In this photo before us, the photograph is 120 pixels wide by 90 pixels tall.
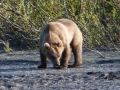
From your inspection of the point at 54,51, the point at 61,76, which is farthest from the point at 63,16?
the point at 61,76

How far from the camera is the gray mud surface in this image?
7574mm

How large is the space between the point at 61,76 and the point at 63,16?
5802 mm

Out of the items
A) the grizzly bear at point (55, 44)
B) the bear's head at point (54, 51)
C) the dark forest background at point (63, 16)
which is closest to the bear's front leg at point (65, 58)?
the grizzly bear at point (55, 44)

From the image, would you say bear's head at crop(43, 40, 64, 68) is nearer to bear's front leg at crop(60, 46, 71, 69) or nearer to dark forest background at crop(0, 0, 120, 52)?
bear's front leg at crop(60, 46, 71, 69)

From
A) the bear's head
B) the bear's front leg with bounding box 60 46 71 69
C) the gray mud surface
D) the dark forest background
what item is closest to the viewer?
the gray mud surface

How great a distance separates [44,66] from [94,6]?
3.88 meters

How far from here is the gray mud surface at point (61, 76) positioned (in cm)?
757

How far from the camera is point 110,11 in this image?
15945mm

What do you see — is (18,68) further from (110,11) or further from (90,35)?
(110,11)

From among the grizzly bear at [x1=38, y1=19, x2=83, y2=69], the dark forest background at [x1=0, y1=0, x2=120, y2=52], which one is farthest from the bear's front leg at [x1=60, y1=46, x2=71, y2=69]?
the dark forest background at [x1=0, y1=0, x2=120, y2=52]

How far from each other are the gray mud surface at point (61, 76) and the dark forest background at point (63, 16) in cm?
111

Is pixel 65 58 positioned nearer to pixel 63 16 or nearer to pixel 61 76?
pixel 61 76

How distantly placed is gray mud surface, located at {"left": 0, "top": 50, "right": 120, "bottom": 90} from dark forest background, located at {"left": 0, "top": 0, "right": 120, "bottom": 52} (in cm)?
111

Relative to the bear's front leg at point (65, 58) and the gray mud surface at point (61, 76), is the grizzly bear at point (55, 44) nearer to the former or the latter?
the bear's front leg at point (65, 58)
